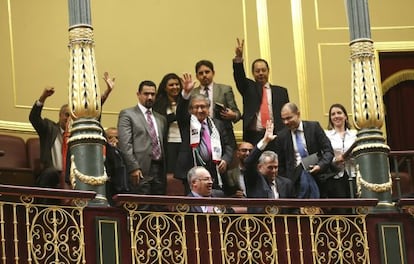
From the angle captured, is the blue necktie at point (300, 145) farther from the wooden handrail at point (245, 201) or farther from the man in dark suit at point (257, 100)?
the wooden handrail at point (245, 201)

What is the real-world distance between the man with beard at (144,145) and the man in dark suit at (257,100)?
3.25 feet

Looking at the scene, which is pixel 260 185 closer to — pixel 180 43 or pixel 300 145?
pixel 300 145

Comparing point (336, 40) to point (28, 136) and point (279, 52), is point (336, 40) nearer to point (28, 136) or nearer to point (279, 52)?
point (279, 52)

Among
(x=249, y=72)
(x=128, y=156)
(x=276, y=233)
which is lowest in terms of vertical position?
(x=276, y=233)

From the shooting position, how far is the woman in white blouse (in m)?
12.8

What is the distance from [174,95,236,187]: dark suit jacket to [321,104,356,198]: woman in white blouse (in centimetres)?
94

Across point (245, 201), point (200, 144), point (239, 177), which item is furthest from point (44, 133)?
point (245, 201)

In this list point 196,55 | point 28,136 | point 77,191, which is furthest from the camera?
point 196,55

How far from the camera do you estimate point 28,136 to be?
14758 mm

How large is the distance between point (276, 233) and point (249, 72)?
413 cm

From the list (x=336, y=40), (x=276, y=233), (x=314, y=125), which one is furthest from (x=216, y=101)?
(x=336, y=40)

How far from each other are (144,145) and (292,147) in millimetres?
1351

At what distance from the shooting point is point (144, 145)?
41.9 feet

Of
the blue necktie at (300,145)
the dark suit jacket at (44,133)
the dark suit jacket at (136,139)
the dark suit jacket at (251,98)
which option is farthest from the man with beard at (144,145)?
the blue necktie at (300,145)
